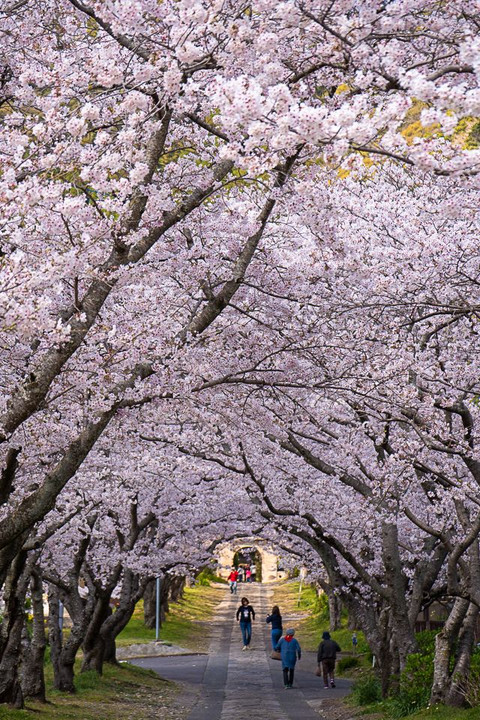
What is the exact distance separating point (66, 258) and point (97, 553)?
18.5m

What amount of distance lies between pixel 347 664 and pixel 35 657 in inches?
463

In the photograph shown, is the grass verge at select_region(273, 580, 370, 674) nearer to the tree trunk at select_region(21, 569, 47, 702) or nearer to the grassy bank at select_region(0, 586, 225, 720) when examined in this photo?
the grassy bank at select_region(0, 586, 225, 720)

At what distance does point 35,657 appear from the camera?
56.4 feet

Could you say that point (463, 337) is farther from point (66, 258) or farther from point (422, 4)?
point (66, 258)

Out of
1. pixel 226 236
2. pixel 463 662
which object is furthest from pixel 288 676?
pixel 226 236

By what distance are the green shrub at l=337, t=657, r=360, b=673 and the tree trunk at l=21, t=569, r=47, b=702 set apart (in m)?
11.4

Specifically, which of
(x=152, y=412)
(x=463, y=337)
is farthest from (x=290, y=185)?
(x=463, y=337)

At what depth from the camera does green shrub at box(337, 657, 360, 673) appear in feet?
85.1

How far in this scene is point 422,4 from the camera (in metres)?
6.77

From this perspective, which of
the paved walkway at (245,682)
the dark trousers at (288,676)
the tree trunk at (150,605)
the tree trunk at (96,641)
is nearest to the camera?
the paved walkway at (245,682)

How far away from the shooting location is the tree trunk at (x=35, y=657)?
16.7m

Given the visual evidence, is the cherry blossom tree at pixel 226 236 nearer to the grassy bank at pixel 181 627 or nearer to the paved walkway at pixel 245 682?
the paved walkway at pixel 245 682

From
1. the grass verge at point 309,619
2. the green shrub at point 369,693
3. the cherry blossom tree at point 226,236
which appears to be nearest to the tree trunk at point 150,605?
the grass verge at point 309,619

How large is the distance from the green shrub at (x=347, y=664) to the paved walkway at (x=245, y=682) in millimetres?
855
